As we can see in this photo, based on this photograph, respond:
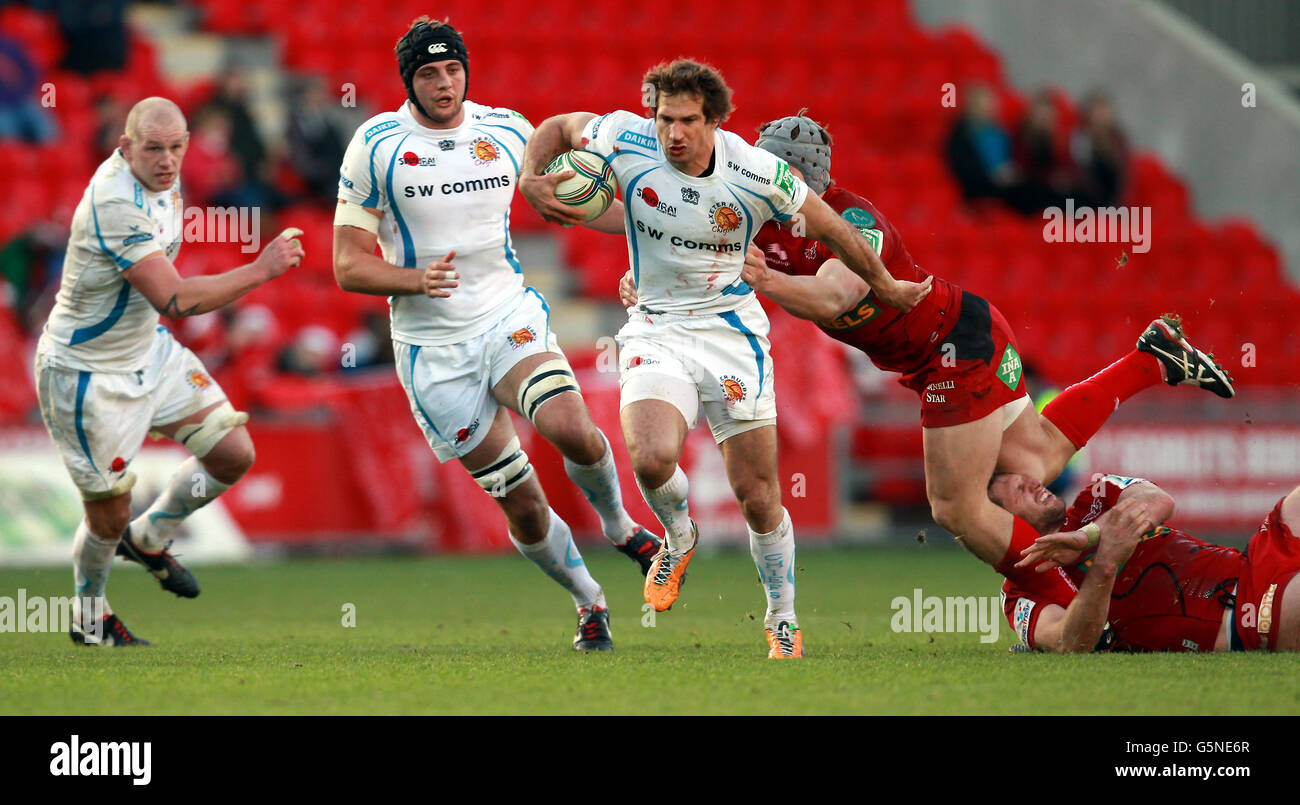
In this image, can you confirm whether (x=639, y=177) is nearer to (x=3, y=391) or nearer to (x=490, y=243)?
(x=490, y=243)

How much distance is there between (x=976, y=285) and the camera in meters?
17.0

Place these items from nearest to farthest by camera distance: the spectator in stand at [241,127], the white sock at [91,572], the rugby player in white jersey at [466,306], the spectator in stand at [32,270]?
the rugby player in white jersey at [466,306]
the white sock at [91,572]
the spectator in stand at [32,270]
the spectator in stand at [241,127]

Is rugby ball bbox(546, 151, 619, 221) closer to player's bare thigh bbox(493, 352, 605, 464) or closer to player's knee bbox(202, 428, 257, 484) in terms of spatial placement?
→ player's bare thigh bbox(493, 352, 605, 464)

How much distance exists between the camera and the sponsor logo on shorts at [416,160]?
297 inches

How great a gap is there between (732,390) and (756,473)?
409 millimetres

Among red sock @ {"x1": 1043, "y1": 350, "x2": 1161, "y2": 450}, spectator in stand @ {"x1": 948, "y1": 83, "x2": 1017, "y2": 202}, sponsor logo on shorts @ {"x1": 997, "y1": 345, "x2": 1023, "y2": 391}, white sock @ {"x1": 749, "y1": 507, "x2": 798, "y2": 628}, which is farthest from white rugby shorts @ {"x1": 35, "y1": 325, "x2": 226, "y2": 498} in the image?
spectator in stand @ {"x1": 948, "y1": 83, "x2": 1017, "y2": 202}

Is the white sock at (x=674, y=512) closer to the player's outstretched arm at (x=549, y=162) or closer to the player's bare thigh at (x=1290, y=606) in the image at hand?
the player's outstretched arm at (x=549, y=162)

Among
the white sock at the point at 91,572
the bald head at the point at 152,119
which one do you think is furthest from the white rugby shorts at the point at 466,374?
the white sock at the point at 91,572

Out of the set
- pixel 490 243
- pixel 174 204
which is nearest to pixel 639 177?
pixel 490 243

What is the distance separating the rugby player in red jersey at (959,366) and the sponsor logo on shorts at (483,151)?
3.08 ft

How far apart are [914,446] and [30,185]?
932cm

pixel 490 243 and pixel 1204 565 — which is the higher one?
pixel 490 243

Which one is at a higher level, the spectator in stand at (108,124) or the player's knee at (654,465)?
the spectator in stand at (108,124)

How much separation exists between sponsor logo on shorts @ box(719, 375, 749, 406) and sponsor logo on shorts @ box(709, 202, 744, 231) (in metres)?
0.70
